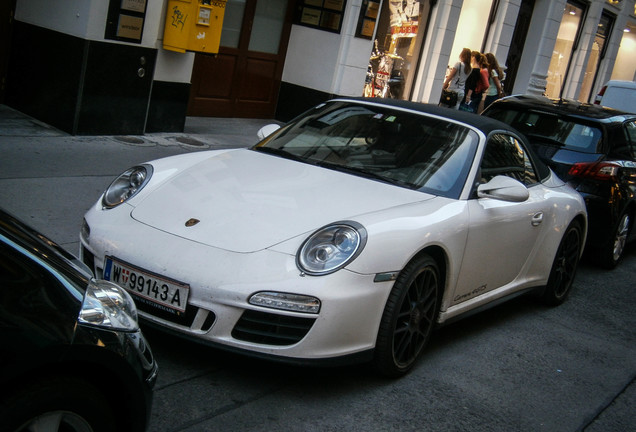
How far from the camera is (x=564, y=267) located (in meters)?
6.47

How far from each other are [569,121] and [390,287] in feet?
15.9

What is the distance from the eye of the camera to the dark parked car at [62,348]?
225 cm

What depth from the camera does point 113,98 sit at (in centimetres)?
933

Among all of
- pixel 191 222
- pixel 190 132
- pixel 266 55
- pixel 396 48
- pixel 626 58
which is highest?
pixel 626 58

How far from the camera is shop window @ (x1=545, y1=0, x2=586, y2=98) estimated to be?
2261 cm

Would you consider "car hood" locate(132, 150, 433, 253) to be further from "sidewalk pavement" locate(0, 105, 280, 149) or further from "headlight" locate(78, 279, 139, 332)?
"sidewalk pavement" locate(0, 105, 280, 149)

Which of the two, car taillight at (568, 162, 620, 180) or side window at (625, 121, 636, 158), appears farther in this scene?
side window at (625, 121, 636, 158)

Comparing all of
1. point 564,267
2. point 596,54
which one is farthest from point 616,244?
point 596,54

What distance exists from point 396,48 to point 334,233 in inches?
484

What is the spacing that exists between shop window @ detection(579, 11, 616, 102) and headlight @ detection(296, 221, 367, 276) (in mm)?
22425

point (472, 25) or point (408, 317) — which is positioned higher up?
point (472, 25)

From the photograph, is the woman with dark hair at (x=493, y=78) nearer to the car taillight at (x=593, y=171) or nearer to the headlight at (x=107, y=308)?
the car taillight at (x=593, y=171)

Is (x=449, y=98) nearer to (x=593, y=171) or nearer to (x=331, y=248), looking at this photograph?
(x=593, y=171)

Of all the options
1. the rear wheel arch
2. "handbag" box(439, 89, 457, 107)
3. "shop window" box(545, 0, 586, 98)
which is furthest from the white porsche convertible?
"shop window" box(545, 0, 586, 98)
